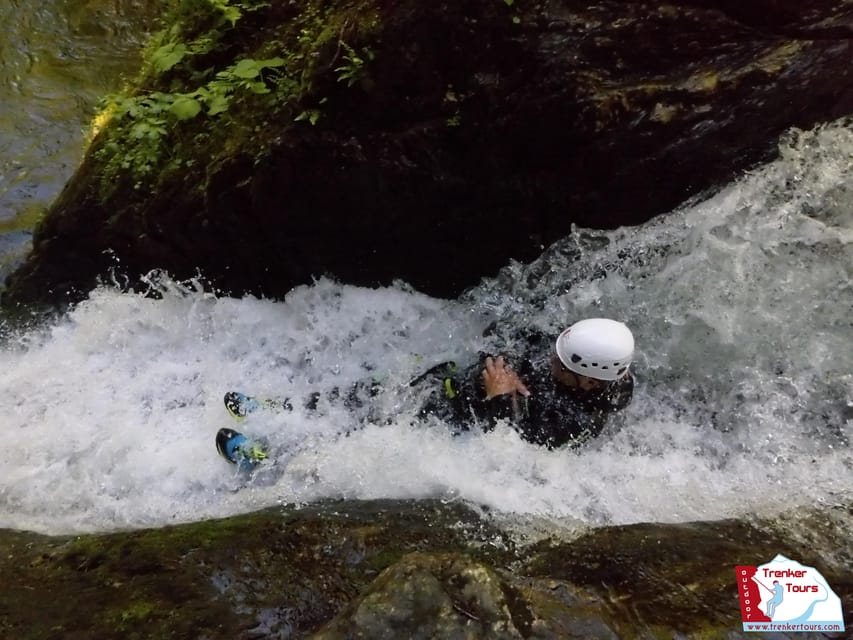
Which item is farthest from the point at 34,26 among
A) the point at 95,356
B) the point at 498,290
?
the point at 498,290

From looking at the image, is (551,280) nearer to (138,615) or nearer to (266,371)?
(266,371)

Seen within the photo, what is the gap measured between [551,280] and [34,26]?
9.05 m

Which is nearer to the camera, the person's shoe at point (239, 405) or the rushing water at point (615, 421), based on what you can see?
the rushing water at point (615, 421)

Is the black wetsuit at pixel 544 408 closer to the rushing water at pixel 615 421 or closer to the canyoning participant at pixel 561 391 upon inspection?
the canyoning participant at pixel 561 391

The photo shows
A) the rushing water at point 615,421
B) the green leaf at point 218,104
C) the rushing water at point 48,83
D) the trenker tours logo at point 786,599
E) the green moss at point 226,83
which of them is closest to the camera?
the trenker tours logo at point 786,599

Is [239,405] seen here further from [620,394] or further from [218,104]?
[620,394]

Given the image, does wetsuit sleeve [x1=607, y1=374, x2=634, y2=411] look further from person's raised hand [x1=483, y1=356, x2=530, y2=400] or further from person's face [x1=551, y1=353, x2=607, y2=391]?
person's raised hand [x1=483, y1=356, x2=530, y2=400]

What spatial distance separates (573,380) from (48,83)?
838 centimetres

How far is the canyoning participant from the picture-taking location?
382cm

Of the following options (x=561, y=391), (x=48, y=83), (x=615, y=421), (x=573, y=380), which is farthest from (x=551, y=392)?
(x=48, y=83)

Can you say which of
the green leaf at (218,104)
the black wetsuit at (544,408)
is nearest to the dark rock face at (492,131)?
the green leaf at (218,104)

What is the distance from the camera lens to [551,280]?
15.3ft

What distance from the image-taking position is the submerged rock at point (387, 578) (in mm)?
2320

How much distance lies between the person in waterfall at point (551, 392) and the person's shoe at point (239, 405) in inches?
11.2
